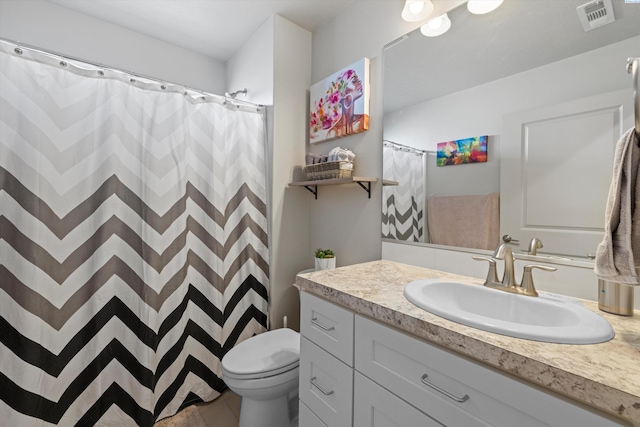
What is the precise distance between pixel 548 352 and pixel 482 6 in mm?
1343

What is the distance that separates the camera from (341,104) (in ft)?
5.65

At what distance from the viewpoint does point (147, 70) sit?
7.14ft

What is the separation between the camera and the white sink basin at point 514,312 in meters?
0.62

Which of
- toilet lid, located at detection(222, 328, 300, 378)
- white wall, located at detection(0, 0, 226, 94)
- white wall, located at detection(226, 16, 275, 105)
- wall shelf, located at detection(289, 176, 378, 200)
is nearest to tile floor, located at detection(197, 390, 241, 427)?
toilet lid, located at detection(222, 328, 300, 378)

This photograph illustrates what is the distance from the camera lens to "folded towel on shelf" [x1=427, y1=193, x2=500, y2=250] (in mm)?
1120

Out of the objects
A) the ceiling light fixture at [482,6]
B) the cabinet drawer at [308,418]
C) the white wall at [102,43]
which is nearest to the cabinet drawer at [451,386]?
the cabinet drawer at [308,418]

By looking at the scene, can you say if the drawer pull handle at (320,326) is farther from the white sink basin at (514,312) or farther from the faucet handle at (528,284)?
the faucet handle at (528,284)

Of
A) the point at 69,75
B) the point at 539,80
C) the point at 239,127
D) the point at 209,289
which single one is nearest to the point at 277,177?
the point at 239,127

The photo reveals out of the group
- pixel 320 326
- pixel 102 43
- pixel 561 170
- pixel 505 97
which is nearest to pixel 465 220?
pixel 561 170

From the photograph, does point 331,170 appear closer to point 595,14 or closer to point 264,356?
point 264,356

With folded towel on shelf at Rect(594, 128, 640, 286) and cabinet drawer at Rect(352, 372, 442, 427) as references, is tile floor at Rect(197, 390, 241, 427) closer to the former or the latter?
cabinet drawer at Rect(352, 372, 442, 427)

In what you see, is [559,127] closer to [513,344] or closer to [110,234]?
[513,344]

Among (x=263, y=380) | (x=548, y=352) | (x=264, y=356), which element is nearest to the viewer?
(x=548, y=352)

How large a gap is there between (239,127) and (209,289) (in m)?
1.09
